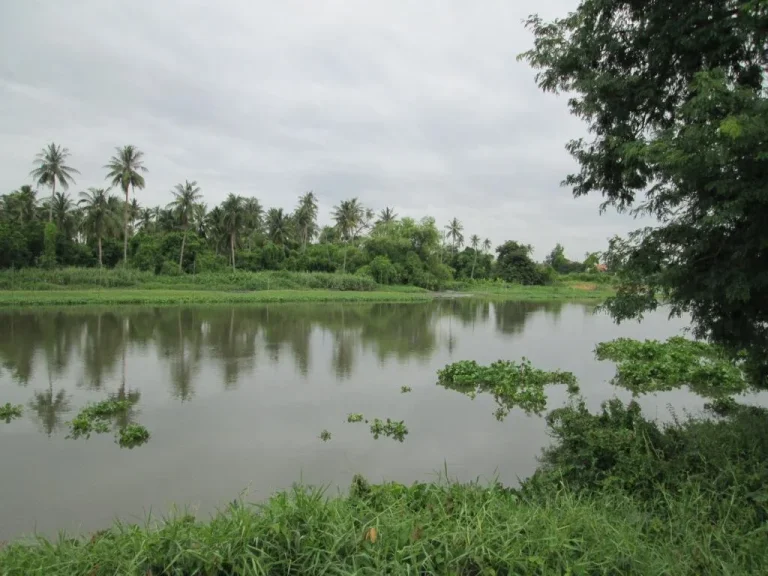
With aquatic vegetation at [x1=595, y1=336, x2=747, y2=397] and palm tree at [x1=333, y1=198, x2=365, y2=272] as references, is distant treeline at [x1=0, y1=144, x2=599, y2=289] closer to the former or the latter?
palm tree at [x1=333, y1=198, x2=365, y2=272]

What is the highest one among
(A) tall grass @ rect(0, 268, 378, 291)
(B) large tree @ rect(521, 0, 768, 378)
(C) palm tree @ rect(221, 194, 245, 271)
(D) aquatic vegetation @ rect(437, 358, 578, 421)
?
(C) palm tree @ rect(221, 194, 245, 271)

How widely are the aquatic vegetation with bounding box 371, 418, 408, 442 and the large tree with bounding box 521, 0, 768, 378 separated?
4401 millimetres

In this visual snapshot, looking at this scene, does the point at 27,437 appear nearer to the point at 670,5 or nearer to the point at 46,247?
the point at 670,5

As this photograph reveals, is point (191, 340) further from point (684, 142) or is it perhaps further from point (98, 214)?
point (98, 214)

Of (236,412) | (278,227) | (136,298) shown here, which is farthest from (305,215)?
(236,412)

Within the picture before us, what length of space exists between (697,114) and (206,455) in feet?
25.5

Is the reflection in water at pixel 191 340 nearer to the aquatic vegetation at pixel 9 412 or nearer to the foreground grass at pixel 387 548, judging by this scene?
the aquatic vegetation at pixel 9 412

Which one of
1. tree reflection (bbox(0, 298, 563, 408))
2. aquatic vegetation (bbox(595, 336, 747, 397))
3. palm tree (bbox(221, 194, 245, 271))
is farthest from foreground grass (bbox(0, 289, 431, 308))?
aquatic vegetation (bbox(595, 336, 747, 397))

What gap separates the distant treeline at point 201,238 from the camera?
43344mm

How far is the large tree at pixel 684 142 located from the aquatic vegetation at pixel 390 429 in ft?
14.4

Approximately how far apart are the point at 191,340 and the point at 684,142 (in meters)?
18.1

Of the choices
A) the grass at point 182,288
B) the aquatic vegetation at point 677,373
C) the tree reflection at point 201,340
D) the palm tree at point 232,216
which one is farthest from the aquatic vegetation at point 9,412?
the palm tree at point 232,216

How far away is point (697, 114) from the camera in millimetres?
4273

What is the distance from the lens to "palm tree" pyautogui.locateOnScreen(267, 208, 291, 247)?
2334 inches
